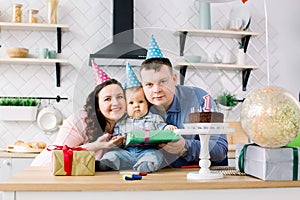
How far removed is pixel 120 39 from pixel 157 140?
327 millimetres

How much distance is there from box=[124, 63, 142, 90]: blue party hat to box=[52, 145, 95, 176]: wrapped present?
23 cm

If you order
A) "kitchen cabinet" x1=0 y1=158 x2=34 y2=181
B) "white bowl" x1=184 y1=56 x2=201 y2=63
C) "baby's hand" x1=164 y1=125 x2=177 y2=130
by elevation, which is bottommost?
"kitchen cabinet" x1=0 y1=158 x2=34 y2=181

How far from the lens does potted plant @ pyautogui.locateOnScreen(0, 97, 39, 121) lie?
382 centimetres

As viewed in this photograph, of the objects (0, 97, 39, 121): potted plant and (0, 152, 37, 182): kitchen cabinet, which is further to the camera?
(0, 97, 39, 121): potted plant

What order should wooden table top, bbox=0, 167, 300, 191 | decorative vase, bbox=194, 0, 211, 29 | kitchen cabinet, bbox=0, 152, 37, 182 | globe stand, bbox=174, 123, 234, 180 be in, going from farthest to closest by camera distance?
decorative vase, bbox=194, 0, 211, 29, kitchen cabinet, bbox=0, 152, 37, 182, globe stand, bbox=174, 123, 234, 180, wooden table top, bbox=0, 167, 300, 191

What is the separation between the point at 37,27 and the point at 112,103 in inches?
107

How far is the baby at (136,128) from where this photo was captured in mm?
1335

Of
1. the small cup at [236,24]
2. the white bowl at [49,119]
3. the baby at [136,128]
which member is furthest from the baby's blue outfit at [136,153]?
the small cup at [236,24]

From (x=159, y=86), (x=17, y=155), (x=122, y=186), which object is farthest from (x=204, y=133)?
(x=17, y=155)

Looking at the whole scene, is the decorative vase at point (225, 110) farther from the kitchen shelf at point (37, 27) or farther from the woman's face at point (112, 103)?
the kitchen shelf at point (37, 27)

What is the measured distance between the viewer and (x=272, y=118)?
1.24 metres

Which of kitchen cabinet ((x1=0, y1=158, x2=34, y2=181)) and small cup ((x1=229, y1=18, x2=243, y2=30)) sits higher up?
small cup ((x1=229, y1=18, x2=243, y2=30))

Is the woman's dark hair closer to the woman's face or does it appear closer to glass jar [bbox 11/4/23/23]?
the woman's face

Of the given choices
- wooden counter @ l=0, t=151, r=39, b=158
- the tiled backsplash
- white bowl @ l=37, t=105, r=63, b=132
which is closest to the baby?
wooden counter @ l=0, t=151, r=39, b=158
